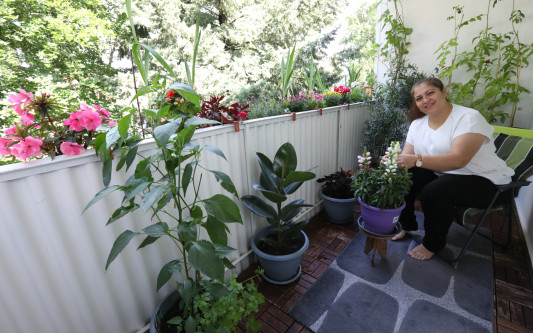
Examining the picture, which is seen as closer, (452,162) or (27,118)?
(27,118)

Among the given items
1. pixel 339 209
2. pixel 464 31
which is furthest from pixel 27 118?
pixel 464 31

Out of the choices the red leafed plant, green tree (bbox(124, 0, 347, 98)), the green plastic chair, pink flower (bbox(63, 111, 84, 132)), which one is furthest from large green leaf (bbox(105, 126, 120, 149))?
green tree (bbox(124, 0, 347, 98))

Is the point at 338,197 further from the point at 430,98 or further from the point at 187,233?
the point at 187,233

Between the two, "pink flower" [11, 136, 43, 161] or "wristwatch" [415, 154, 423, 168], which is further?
"wristwatch" [415, 154, 423, 168]

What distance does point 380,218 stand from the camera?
61.0 inches

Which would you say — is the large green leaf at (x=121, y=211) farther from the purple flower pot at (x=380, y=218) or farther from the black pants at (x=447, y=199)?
the black pants at (x=447, y=199)

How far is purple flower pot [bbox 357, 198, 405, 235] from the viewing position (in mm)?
1517

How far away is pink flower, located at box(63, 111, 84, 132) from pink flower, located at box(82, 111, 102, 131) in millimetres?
12

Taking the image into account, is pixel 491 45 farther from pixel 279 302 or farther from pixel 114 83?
pixel 114 83

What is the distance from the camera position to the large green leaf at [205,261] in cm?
77

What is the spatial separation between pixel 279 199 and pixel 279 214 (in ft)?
0.39

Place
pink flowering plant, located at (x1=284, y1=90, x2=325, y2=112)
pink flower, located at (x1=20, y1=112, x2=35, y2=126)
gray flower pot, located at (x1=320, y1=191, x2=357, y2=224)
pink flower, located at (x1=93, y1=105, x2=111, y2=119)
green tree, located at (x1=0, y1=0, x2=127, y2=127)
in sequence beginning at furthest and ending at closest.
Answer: green tree, located at (x1=0, y1=0, x2=127, y2=127) → gray flower pot, located at (x1=320, y1=191, x2=357, y2=224) → pink flowering plant, located at (x1=284, y1=90, x2=325, y2=112) → pink flower, located at (x1=93, y1=105, x2=111, y2=119) → pink flower, located at (x1=20, y1=112, x2=35, y2=126)

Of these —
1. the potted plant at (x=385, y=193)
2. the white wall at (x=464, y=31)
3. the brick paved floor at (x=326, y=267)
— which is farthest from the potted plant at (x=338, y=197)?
the white wall at (x=464, y=31)

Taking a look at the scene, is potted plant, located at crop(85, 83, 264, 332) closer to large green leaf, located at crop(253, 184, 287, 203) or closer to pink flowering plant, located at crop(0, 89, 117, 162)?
pink flowering plant, located at crop(0, 89, 117, 162)
